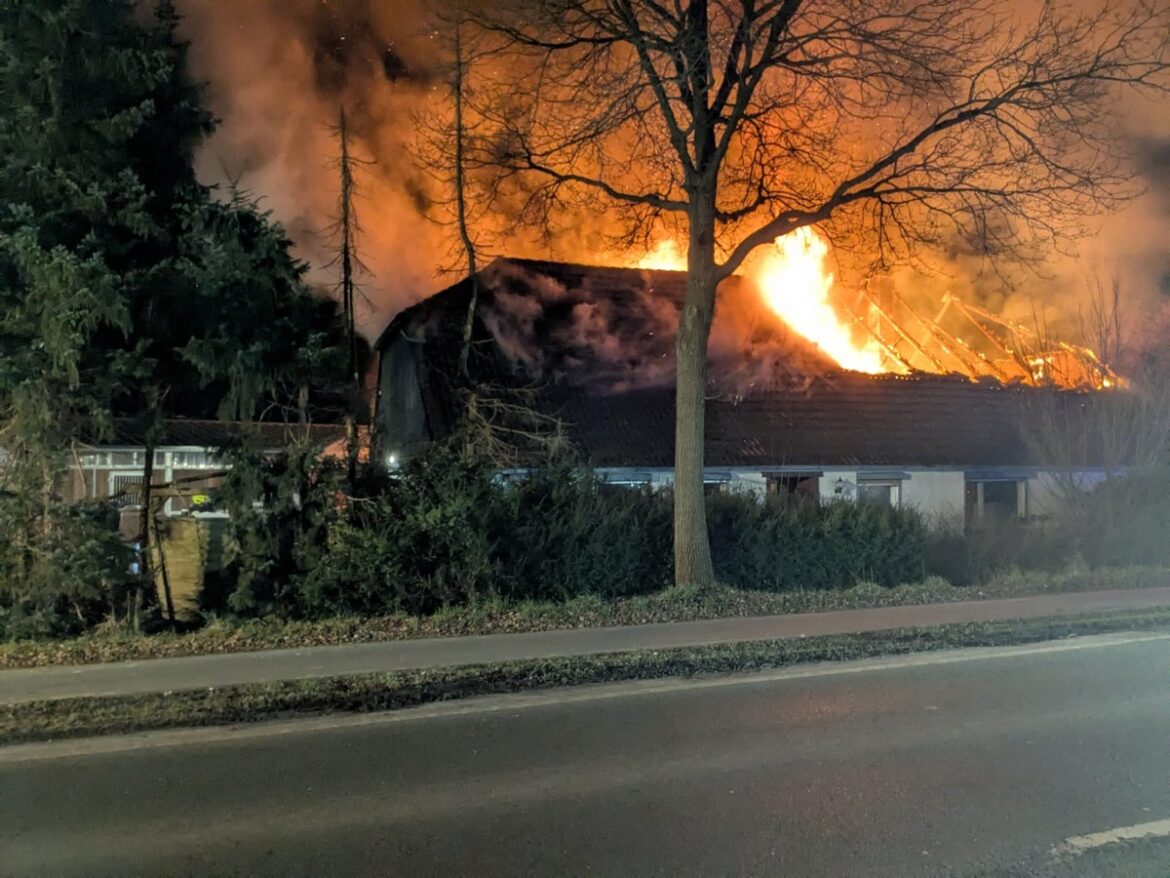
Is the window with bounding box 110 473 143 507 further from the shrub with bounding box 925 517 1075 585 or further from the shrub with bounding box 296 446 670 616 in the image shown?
the shrub with bounding box 925 517 1075 585

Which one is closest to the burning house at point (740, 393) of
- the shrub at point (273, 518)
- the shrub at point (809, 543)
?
the shrub at point (809, 543)

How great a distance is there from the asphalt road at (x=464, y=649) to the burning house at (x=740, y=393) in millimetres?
6618

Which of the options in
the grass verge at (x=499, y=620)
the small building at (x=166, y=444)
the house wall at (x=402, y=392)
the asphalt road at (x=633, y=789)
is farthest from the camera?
the house wall at (x=402, y=392)

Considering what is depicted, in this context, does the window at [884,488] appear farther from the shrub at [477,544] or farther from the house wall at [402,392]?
the house wall at [402,392]

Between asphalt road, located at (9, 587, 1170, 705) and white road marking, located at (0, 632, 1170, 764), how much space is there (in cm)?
100

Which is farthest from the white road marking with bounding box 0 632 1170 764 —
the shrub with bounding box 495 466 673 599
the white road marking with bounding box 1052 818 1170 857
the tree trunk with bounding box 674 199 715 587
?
the shrub with bounding box 495 466 673 599

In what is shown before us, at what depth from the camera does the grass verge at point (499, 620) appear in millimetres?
9070

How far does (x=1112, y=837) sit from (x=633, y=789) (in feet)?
7.79

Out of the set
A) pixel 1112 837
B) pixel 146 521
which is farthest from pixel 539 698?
pixel 146 521

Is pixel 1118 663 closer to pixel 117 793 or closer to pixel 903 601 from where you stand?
pixel 903 601

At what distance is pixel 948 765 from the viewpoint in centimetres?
557

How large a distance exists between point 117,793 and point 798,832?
3737mm

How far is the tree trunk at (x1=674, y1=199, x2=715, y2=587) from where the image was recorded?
11805 mm

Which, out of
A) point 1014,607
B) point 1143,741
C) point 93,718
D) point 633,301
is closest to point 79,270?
point 93,718
